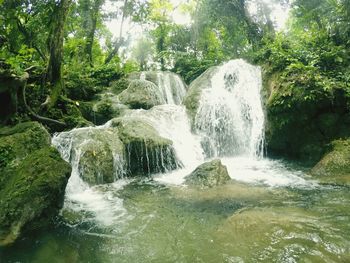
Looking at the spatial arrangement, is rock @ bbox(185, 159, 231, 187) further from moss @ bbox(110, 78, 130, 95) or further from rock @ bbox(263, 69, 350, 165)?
moss @ bbox(110, 78, 130, 95)

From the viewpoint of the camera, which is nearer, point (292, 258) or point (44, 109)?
point (292, 258)

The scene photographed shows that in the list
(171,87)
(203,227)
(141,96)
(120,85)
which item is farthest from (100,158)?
(171,87)

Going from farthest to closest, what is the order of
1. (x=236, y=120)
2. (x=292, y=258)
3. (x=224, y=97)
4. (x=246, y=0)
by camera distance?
(x=246, y=0), (x=224, y=97), (x=236, y=120), (x=292, y=258)

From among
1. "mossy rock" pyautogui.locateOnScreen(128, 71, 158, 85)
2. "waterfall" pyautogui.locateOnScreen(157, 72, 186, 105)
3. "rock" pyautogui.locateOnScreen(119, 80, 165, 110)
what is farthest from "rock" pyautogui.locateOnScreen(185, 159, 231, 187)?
"mossy rock" pyautogui.locateOnScreen(128, 71, 158, 85)

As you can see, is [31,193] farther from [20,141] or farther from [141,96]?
[141,96]

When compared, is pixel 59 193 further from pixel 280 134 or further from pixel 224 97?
pixel 224 97

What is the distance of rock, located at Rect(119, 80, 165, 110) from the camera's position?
13094mm

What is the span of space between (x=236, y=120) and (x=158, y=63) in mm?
13191

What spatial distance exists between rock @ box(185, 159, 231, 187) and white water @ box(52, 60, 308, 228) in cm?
42

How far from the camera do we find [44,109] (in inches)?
372

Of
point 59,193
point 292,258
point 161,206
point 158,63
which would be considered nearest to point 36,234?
point 59,193

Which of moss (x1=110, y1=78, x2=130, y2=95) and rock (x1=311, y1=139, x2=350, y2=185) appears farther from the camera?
moss (x1=110, y1=78, x2=130, y2=95)

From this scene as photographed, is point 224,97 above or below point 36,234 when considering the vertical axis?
above

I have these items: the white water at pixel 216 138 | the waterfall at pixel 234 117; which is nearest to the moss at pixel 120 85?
the white water at pixel 216 138
